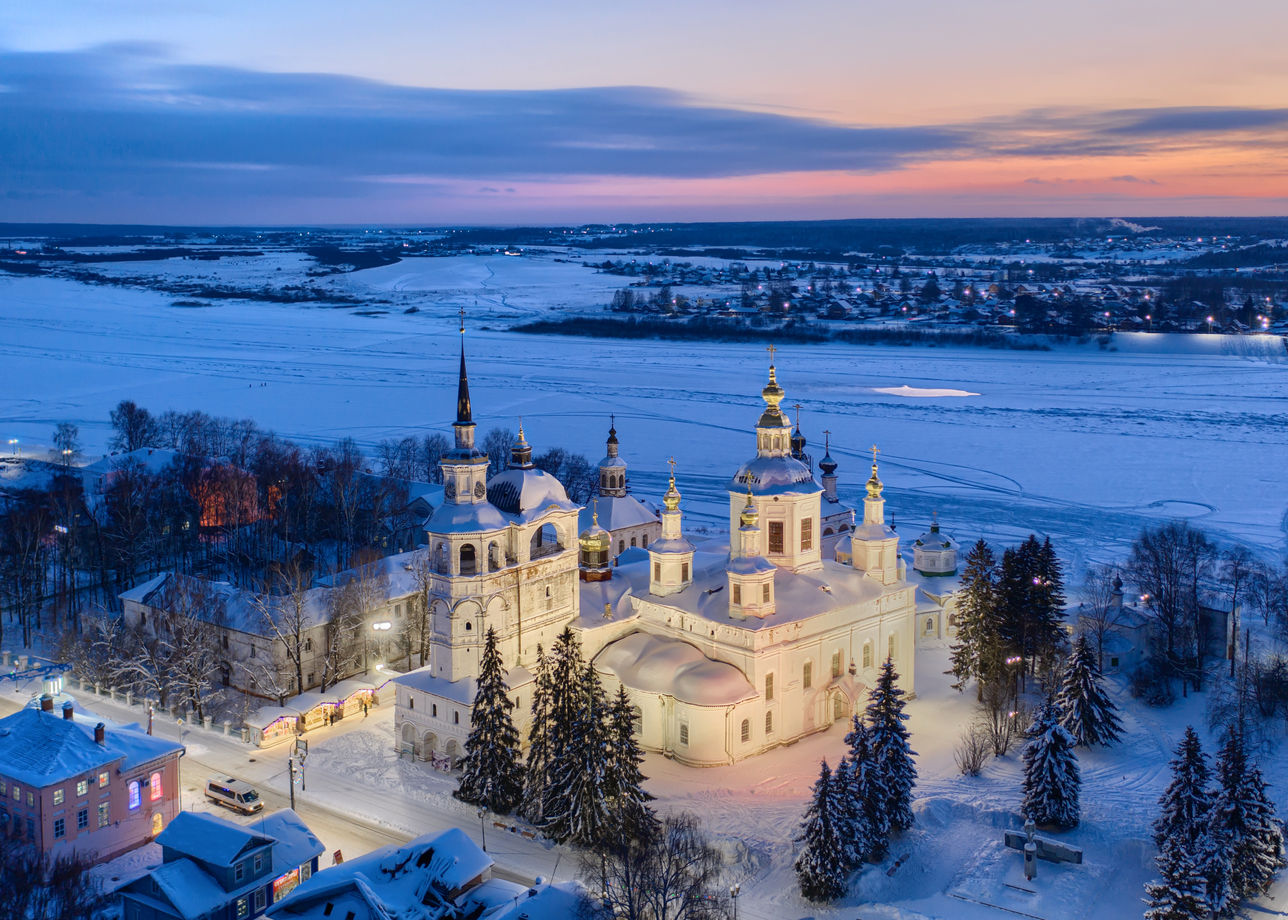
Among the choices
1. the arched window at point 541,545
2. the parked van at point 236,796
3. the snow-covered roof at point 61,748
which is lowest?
the parked van at point 236,796

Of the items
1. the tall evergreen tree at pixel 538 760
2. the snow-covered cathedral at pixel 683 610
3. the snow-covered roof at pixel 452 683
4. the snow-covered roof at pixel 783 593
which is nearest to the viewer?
the tall evergreen tree at pixel 538 760

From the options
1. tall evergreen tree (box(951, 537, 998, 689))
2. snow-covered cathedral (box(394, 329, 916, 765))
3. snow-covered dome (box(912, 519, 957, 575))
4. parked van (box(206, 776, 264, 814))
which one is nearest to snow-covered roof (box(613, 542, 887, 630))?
snow-covered cathedral (box(394, 329, 916, 765))

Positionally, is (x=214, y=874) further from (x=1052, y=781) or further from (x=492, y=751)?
(x=1052, y=781)

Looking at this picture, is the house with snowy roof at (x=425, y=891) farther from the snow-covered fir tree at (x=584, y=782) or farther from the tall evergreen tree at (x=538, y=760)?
the tall evergreen tree at (x=538, y=760)

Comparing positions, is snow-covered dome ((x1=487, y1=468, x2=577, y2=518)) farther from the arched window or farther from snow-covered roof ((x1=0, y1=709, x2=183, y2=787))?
snow-covered roof ((x1=0, y1=709, x2=183, y2=787))

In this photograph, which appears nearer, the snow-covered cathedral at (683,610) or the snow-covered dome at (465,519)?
the snow-covered dome at (465,519)

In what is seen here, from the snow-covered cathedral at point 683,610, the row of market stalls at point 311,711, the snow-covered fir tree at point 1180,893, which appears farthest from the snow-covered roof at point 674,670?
the snow-covered fir tree at point 1180,893

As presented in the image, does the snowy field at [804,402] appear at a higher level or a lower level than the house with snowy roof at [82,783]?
higher
